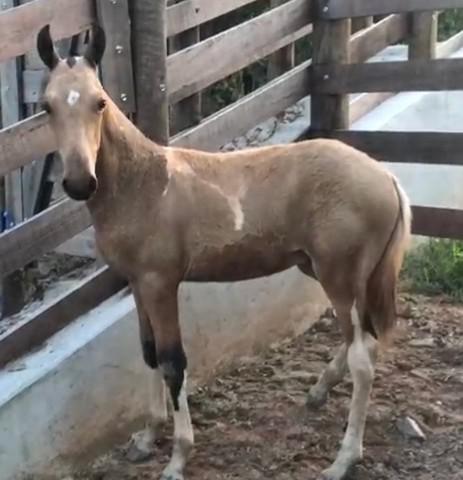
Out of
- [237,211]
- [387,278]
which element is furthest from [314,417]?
[237,211]

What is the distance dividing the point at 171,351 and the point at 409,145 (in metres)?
2.19

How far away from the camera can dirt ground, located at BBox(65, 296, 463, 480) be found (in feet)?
12.9

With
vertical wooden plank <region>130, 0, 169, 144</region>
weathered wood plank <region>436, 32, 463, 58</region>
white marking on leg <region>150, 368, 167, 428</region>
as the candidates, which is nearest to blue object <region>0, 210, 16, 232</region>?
vertical wooden plank <region>130, 0, 169, 144</region>

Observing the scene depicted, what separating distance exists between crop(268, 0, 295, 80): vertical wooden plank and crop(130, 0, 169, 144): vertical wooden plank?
6.65 ft

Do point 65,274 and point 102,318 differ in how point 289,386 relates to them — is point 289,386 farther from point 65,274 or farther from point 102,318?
point 65,274

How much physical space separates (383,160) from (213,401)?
176 centimetres

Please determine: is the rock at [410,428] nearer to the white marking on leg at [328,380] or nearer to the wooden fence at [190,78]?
the white marking on leg at [328,380]

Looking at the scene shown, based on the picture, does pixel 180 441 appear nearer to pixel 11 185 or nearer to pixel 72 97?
pixel 72 97

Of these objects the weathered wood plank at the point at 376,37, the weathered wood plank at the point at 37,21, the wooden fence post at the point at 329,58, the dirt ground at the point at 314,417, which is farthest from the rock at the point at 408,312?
the weathered wood plank at the point at 37,21

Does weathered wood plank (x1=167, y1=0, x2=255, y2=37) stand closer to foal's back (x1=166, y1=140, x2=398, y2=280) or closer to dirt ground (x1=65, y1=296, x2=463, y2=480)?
foal's back (x1=166, y1=140, x2=398, y2=280)

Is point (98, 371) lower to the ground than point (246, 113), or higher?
lower

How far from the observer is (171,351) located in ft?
12.3

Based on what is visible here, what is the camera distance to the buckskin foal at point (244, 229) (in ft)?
12.1

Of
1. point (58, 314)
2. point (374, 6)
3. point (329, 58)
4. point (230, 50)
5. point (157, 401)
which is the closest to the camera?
point (157, 401)
